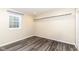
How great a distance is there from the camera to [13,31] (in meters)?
1.69

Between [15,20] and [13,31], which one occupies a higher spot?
[15,20]

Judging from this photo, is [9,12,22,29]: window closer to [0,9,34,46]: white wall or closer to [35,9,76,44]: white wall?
[0,9,34,46]: white wall

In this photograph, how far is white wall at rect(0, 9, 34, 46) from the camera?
1.64 meters

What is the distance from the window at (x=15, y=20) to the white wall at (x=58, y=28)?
0.44 meters

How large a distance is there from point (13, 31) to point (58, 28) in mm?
1131

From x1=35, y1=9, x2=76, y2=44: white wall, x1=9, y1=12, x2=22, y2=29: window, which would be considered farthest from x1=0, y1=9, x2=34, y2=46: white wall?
x1=35, y1=9, x2=76, y2=44: white wall

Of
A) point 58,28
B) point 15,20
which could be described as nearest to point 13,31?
point 15,20

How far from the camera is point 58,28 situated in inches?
66.9

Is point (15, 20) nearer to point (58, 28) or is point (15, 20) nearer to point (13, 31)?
point (13, 31)

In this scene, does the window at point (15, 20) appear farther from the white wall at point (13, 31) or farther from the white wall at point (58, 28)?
the white wall at point (58, 28)

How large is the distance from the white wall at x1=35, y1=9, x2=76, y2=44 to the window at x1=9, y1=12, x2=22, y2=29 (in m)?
0.44

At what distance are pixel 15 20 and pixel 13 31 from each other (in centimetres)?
28
